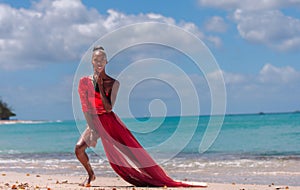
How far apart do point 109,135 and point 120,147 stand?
321 mm

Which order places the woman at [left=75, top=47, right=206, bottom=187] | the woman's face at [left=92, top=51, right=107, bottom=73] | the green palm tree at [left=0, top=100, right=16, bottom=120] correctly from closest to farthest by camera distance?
the woman's face at [left=92, top=51, right=107, bottom=73], the woman at [left=75, top=47, right=206, bottom=187], the green palm tree at [left=0, top=100, right=16, bottom=120]

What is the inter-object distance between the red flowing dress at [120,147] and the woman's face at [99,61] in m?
0.24

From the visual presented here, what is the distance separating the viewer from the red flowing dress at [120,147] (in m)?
9.91

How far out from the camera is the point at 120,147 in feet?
33.7

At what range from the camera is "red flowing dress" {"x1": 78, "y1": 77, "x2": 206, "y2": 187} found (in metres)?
9.91

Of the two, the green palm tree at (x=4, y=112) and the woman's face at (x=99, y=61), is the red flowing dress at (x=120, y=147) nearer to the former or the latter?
the woman's face at (x=99, y=61)

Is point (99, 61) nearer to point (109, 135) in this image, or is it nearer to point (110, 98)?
point (110, 98)

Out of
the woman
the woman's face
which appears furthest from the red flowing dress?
the woman's face

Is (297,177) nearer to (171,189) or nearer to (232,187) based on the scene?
(232,187)

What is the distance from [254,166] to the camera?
18.1 meters

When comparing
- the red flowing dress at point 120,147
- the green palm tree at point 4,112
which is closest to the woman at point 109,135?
the red flowing dress at point 120,147

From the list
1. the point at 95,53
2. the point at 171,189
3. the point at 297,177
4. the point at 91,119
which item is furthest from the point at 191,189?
the point at 297,177

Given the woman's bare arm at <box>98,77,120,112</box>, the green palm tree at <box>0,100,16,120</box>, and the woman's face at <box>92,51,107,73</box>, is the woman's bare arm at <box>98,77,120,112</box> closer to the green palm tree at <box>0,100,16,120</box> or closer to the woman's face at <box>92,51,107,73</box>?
the woman's face at <box>92,51,107,73</box>

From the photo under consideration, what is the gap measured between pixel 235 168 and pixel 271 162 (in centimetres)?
285
